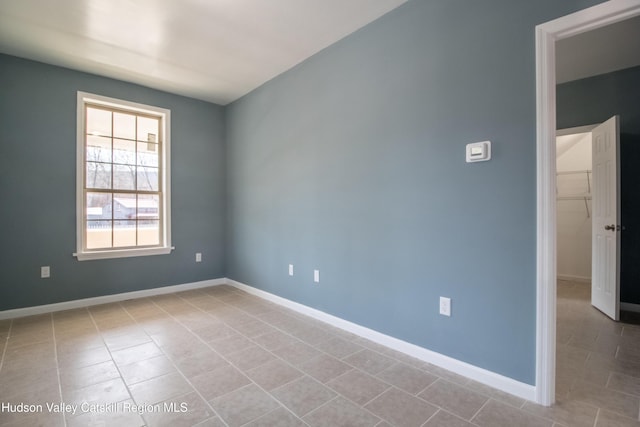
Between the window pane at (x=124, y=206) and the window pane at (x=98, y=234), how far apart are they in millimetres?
169

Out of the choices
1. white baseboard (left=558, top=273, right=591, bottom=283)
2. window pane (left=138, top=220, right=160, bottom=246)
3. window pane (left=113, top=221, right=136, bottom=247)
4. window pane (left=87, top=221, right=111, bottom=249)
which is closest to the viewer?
window pane (left=87, top=221, right=111, bottom=249)

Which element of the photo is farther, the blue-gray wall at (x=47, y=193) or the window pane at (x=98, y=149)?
the window pane at (x=98, y=149)

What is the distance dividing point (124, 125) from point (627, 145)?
621 cm

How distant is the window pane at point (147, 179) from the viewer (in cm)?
416

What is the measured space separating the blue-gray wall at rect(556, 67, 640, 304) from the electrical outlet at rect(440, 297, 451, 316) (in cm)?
301

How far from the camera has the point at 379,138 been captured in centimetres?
261

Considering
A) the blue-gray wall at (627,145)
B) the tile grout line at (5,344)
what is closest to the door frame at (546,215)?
the blue-gray wall at (627,145)

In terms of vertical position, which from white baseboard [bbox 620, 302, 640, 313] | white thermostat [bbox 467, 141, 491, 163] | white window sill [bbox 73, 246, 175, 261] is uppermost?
white thermostat [bbox 467, 141, 491, 163]

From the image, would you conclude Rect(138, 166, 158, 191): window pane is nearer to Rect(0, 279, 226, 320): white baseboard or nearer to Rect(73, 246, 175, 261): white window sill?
Rect(73, 246, 175, 261): white window sill

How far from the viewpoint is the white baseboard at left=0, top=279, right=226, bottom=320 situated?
3270 mm

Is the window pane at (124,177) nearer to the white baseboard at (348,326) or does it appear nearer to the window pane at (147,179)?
the window pane at (147,179)

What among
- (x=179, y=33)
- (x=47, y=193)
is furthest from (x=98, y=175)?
(x=179, y=33)

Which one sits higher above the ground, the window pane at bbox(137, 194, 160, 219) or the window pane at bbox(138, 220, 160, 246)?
the window pane at bbox(137, 194, 160, 219)

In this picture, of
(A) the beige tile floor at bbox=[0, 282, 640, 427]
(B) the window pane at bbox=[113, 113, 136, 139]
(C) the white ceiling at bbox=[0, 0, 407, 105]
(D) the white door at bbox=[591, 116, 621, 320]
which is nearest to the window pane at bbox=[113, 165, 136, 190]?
(B) the window pane at bbox=[113, 113, 136, 139]
